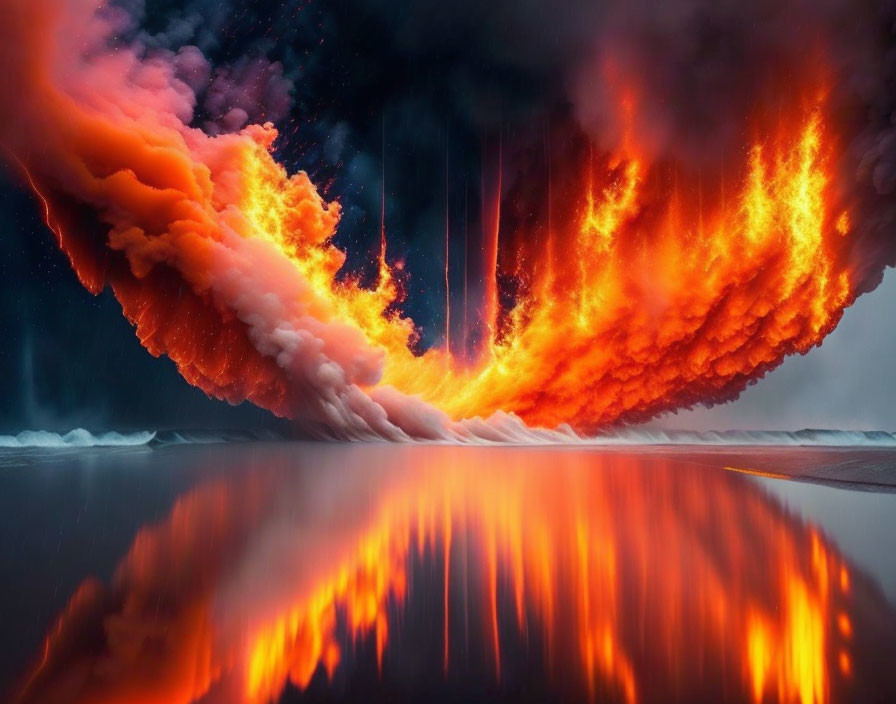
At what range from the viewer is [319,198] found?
21.4m

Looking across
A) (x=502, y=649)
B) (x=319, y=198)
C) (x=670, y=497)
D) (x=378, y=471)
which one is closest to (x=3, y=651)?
(x=502, y=649)

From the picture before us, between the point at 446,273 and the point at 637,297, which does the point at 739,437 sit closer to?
the point at 637,297

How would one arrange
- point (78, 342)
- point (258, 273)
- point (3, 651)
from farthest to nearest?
point (78, 342) → point (258, 273) → point (3, 651)

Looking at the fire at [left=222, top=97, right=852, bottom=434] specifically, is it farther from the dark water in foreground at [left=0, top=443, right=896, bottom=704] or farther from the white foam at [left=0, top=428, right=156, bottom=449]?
the dark water in foreground at [left=0, top=443, right=896, bottom=704]

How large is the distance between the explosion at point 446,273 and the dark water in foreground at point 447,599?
1369 centimetres

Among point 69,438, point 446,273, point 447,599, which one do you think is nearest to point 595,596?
point 447,599

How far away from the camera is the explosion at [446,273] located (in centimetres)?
1830

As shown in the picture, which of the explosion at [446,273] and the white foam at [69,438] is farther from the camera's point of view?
the white foam at [69,438]

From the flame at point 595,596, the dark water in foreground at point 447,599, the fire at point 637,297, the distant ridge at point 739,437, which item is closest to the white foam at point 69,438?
the fire at point 637,297

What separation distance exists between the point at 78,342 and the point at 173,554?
2473 cm

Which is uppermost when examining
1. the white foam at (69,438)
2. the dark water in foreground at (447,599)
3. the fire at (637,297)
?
the fire at (637,297)

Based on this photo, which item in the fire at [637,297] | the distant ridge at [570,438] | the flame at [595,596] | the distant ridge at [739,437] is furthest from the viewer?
the distant ridge at [739,437]

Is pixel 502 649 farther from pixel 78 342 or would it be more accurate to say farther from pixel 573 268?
pixel 78 342

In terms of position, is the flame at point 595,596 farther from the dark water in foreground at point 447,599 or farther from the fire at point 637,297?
the fire at point 637,297
